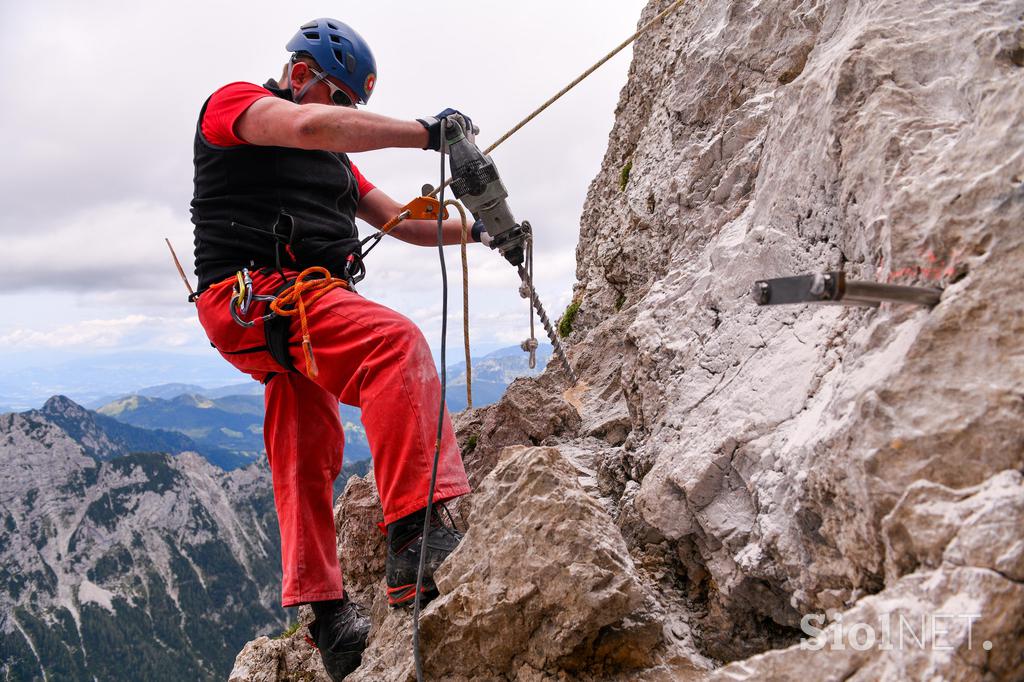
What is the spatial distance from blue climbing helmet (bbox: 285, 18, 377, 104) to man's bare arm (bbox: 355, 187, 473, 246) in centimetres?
137

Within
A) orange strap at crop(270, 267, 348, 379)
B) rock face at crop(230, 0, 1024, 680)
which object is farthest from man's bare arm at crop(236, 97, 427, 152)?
rock face at crop(230, 0, 1024, 680)

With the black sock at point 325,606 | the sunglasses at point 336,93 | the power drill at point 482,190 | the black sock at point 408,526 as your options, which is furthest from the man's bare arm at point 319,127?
the black sock at point 325,606

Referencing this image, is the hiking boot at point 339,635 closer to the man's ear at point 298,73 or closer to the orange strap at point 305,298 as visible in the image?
the orange strap at point 305,298

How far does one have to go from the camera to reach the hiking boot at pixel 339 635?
581cm

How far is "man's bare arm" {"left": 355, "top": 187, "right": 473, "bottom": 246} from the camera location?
7484mm

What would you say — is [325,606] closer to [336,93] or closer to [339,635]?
[339,635]

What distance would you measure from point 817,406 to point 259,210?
5.05m

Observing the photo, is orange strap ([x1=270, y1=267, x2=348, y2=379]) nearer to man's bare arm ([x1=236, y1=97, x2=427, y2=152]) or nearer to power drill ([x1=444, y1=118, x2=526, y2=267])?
man's bare arm ([x1=236, y1=97, x2=427, y2=152])

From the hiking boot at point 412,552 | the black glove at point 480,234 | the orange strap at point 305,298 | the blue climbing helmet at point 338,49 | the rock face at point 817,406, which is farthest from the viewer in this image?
the black glove at point 480,234

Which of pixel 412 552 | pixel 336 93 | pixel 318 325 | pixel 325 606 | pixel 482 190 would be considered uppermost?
pixel 336 93

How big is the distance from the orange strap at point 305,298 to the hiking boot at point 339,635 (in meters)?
2.26

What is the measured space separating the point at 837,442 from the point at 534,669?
2615 millimetres

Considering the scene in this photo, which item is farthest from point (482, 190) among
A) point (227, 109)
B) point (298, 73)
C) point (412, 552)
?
point (412, 552)

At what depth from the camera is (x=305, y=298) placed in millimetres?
5559
